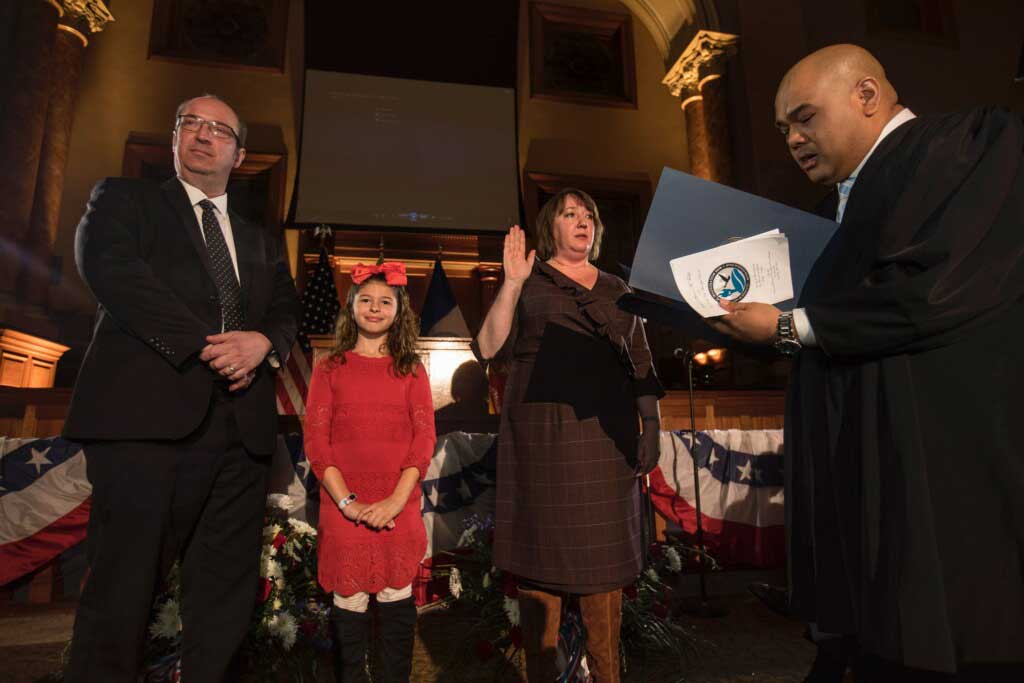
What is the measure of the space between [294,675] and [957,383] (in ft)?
8.24

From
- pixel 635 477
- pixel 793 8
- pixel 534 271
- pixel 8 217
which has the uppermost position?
pixel 793 8

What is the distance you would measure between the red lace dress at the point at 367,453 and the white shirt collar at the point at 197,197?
24.2 inches

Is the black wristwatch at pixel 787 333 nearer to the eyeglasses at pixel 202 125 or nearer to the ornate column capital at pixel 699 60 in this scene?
the eyeglasses at pixel 202 125

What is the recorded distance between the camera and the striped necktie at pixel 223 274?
175 cm

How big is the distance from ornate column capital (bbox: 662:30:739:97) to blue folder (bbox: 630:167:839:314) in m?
8.07

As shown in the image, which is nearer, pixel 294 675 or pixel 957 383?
pixel 957 383

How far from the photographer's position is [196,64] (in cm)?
816

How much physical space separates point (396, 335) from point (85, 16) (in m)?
7.86

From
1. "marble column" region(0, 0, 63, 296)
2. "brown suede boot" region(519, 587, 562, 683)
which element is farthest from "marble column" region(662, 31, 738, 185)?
"marble column" region(0, 0, 63, 296)

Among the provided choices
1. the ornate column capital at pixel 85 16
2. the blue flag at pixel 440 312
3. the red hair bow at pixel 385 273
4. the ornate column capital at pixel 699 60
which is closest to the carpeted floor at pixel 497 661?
the red hair bow at pixel 385 273

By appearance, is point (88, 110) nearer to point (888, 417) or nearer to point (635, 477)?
point (635, 477)

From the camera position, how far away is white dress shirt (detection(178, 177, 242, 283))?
181 cm

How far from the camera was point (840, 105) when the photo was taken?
1165 millimetres

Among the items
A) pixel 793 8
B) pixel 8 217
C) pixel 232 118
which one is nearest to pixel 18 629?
pixel 232 118
